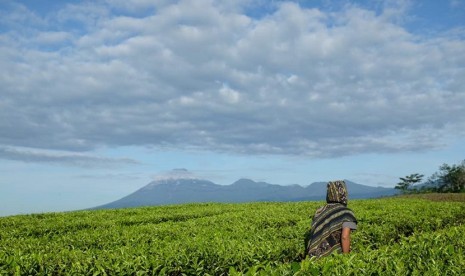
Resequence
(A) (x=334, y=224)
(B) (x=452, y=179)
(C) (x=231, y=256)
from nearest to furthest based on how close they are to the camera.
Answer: (A) (x=334, y=224)
(C) (x=231, y=256)
(B) (x=452, y=179)

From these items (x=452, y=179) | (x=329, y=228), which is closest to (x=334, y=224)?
(x=329, y=228)

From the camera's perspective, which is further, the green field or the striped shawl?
the striped shawl

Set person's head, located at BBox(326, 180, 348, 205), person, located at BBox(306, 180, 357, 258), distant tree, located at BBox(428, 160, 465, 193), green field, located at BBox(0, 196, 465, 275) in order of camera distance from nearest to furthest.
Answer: green field, located at BBox(0, 196, 465, 275) < person, located at BBox(306, 180, 357, 258) < person's head, located at BBox(326, 180, 348, 205) < distant tree, located at BBox(428, 160, 465, 193)

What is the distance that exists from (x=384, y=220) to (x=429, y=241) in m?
7.22

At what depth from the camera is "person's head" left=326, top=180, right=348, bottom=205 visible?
7.88m

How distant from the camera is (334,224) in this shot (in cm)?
784

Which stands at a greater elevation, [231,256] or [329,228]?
[329,228]

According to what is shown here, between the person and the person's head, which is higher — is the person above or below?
below

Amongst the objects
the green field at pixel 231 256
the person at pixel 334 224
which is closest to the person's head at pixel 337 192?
the person at pixel 334 224

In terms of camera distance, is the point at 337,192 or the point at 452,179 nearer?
the point at 337,192

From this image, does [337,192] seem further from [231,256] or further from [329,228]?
[231,256]

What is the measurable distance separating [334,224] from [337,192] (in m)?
0.62

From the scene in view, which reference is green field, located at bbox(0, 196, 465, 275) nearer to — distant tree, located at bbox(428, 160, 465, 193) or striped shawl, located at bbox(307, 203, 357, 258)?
striped shawl, located at bbox(307, 203, 357, 258)

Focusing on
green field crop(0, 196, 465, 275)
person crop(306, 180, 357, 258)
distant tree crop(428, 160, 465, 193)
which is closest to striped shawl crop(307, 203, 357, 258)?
person crop(306, 180, 357, 258)
